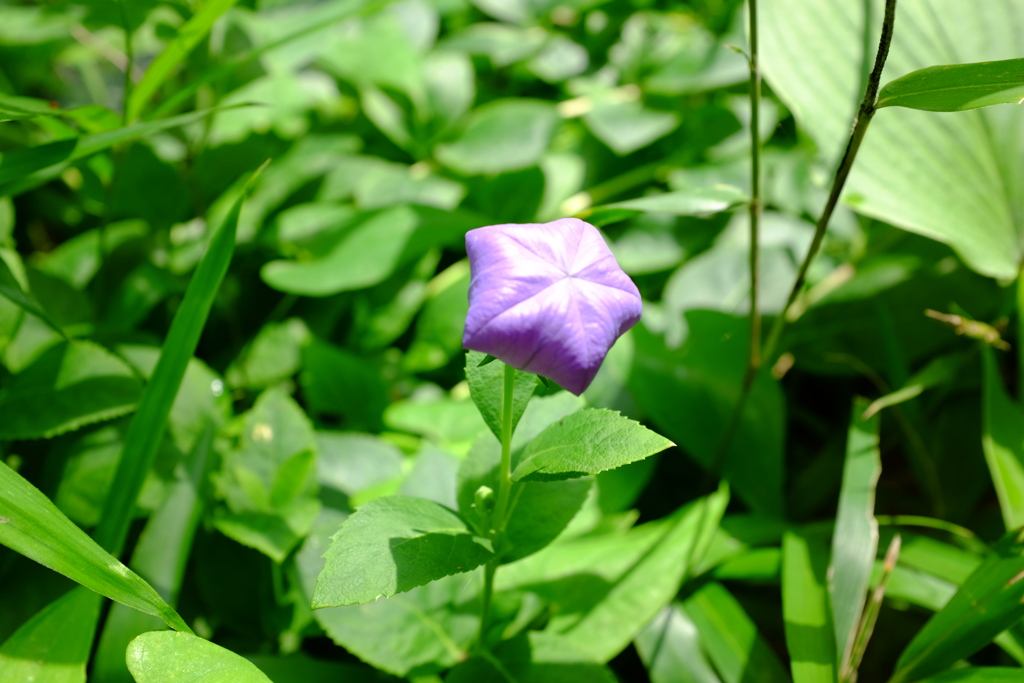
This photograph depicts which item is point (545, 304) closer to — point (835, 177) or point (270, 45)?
point (835, 177)

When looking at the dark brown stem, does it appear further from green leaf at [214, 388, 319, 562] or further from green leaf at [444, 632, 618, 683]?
green leaf at [214, 388, 319, 562]

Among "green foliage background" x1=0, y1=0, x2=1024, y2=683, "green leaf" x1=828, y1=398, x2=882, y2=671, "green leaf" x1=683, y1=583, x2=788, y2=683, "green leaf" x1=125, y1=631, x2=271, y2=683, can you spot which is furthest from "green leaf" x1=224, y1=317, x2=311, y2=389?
"green leaf" x1=828, y1=398, x2=882, y2=671

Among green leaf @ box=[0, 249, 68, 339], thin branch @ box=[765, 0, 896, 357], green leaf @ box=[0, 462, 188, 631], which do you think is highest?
thin branch @ box=[765, 0, 896, 357]

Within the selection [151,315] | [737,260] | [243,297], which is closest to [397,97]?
[243,297]

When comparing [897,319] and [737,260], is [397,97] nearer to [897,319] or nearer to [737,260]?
[737,260]

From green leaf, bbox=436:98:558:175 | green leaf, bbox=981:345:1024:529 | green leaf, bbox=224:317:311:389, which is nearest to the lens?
green leaf, bbox=981:345:1024:529

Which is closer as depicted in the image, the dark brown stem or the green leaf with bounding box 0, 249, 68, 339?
the dark brown stem
